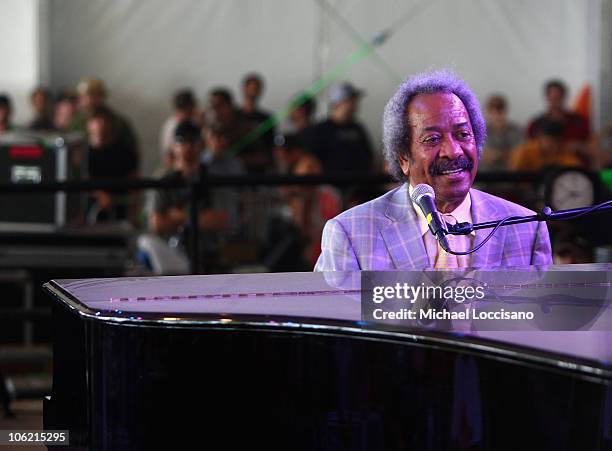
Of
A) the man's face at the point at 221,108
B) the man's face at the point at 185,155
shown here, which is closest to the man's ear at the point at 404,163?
the man's face at the point at 185,155

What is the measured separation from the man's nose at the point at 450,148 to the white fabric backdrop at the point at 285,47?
24.1 ft

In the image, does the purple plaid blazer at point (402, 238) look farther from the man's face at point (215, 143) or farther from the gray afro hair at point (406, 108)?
the man's face at point (215, 143)

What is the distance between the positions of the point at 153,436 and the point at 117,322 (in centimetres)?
25

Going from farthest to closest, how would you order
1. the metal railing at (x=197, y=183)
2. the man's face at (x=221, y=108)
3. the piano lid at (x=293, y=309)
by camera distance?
the man's face at (x=221, y=108)
the metal railing at (x=197, y=183)
the piano lid at (x=293, y=309)

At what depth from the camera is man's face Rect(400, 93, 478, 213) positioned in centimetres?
311

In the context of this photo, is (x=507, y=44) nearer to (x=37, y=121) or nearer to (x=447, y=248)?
(x=37, y=121)

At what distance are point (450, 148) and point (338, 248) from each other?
36 centimetres

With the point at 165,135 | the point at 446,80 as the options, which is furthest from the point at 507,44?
the point at 446,80

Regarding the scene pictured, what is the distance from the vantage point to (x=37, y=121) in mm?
10117

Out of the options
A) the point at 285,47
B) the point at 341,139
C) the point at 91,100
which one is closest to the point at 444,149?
the point at 341,139

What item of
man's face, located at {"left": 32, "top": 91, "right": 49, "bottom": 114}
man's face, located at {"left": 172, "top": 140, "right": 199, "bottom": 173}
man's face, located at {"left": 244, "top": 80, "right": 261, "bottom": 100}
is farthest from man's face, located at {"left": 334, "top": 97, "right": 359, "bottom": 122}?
man's face, located at {"left": 32, "top": 91, "right": 49, "bottom": 114}

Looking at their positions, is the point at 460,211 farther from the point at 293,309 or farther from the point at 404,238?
the point at 293,309

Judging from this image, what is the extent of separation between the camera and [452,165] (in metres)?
3.11

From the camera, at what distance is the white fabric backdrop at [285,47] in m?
10.5
